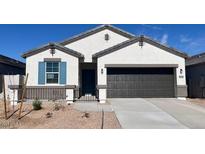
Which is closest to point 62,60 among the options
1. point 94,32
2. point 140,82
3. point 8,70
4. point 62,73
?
point 62,73

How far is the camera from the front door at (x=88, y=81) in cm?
1847

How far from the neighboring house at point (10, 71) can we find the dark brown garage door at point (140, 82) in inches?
263

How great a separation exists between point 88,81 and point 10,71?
293 inches

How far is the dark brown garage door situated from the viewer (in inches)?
599

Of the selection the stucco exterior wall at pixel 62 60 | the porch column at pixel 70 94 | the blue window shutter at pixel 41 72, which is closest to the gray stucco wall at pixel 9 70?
the stucco exterior wall at pixel 62 60

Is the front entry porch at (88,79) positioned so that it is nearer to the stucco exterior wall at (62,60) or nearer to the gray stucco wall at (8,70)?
the stucco exterior wall at (62,60)

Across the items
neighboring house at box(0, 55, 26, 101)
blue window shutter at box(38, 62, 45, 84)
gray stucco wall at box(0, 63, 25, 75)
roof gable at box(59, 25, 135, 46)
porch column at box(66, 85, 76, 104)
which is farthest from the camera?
roof gable at box(59, 25, 135, 46)

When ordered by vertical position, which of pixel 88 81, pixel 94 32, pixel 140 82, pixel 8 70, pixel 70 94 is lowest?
pixel 70 94

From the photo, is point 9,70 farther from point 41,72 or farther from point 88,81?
point 88,81

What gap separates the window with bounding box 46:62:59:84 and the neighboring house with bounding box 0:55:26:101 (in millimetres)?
1956

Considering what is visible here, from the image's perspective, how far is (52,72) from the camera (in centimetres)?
1516

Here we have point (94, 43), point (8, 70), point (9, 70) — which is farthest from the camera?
point (9, 70)

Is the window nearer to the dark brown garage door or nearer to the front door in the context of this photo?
the front door

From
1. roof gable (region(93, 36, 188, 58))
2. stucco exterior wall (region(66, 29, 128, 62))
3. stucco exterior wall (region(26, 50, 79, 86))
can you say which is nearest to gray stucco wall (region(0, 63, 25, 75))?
stucco exterior wall (region(26, 50, 79, 86))
